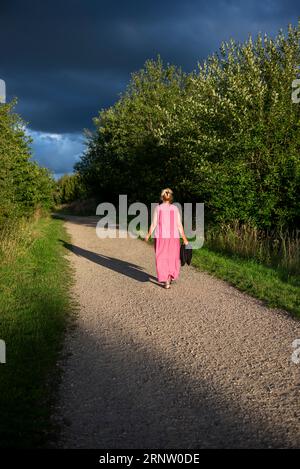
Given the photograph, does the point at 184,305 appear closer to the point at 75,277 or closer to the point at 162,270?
the point at 162,270

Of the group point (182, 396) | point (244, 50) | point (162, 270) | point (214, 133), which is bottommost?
point (182, 396)

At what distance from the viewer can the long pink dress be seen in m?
9.27

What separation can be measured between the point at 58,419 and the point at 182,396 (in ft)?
4.09

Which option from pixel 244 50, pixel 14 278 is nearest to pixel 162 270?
pixel 14 278

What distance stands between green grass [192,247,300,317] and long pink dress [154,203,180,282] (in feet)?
4.64

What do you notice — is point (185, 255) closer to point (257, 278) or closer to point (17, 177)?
point (257, 278)

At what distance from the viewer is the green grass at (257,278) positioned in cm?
806

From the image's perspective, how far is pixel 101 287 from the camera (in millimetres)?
9508

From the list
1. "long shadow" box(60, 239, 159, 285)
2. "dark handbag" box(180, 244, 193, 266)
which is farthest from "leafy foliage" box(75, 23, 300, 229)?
"dark handbag" box(180, 244, 193, 266)

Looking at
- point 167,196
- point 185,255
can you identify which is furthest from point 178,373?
point 167,196

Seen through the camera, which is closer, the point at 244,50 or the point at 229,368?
the point at 229,368

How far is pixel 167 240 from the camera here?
9469 millimetres

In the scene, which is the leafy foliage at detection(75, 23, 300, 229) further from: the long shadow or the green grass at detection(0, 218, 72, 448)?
the green grass at detection(0, 218, 72, 448)

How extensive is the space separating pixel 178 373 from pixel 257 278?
17.1 feet
